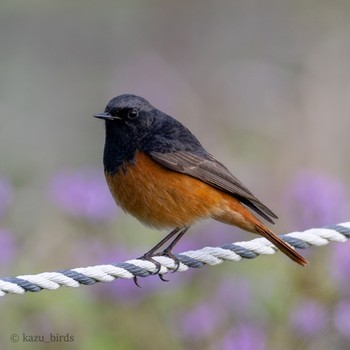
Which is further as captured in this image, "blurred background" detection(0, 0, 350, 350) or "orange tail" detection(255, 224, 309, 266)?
"blurred background" detection(0, 0, 350, 350)

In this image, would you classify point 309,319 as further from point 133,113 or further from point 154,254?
point 133,113

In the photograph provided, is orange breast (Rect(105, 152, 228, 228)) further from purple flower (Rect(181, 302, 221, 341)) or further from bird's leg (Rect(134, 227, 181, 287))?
purple flower (Rect(181, 302, 221, 341))

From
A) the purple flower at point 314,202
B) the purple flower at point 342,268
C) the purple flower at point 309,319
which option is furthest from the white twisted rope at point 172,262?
the purple flower at point 314,202

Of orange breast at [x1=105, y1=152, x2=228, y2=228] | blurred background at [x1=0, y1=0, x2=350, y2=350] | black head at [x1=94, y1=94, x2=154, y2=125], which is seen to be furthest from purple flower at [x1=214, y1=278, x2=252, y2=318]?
black head at [x1=94, y1=94, x2=154, y2=125]

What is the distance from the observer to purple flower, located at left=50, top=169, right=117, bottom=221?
19.9 ft

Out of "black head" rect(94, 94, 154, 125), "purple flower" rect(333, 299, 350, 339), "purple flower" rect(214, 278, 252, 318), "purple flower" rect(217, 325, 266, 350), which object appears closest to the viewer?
"purple flower" rect(217, 325, 266, 350)

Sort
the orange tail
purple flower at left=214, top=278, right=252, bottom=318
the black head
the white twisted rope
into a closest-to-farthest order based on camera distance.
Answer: the white twisted rope < the orange tail < purple flower at left=214, top=278, right=252, bottom=318 < the black head

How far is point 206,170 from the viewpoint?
5555mm

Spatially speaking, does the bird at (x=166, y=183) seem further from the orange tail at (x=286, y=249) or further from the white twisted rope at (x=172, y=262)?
the white twisted rope at (x=172, y=262)

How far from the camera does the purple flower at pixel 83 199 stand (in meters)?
6.05

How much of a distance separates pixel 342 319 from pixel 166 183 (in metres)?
1.18

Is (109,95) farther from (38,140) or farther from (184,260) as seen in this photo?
(184,260)

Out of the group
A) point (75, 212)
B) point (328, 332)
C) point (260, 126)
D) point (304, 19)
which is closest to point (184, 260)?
point (328, 332)

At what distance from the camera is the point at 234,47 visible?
39.8 feet
